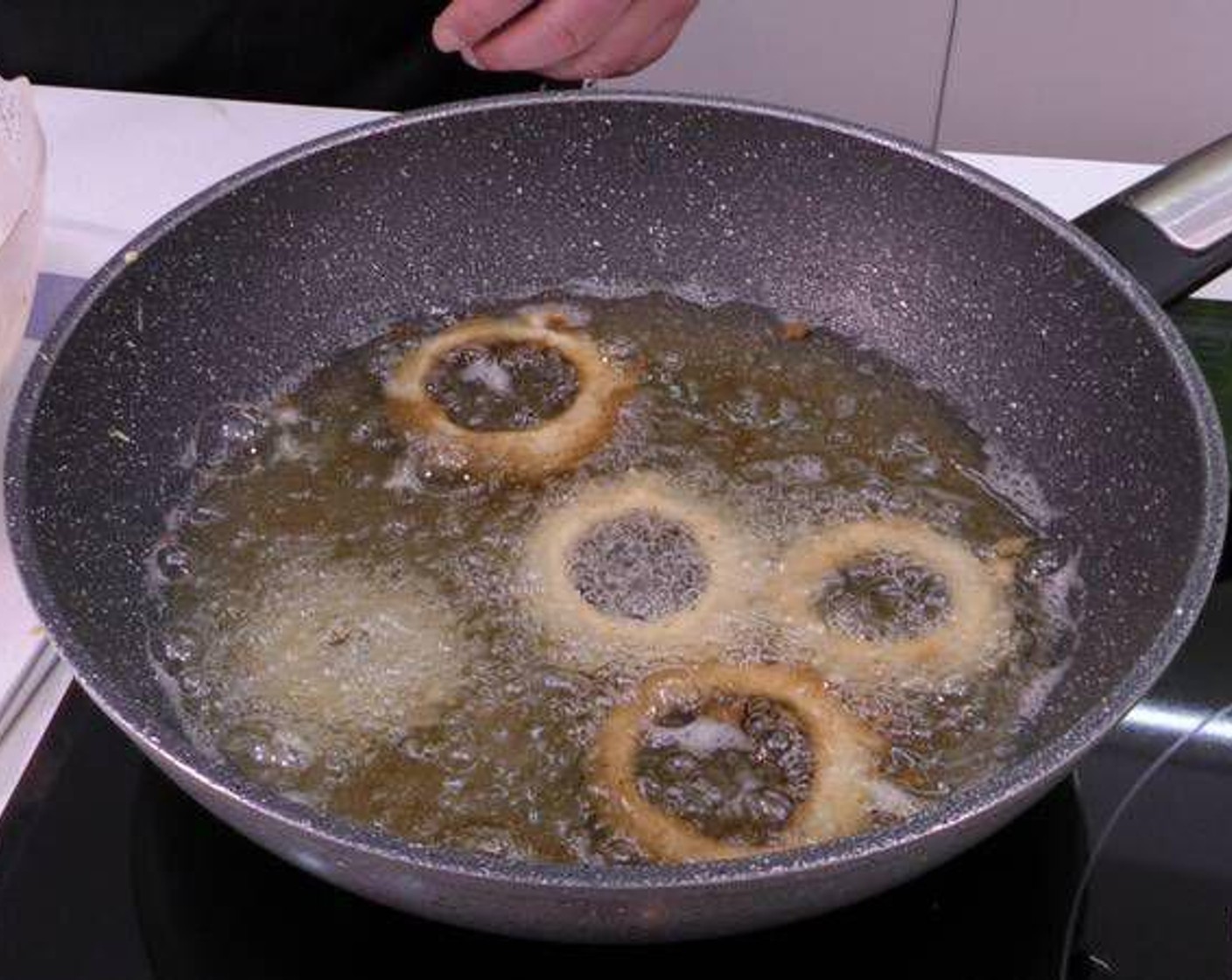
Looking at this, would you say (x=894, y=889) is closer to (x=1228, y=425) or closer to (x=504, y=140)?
(x=1228, y=425)

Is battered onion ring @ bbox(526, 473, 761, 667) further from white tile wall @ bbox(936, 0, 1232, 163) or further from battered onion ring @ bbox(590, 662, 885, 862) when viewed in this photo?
white tile wall @ bbox(936, 0, 1232, 163)

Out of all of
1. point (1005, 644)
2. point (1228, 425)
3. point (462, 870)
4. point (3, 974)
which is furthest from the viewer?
point (1228, 425)

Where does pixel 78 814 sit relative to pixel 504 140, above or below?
below

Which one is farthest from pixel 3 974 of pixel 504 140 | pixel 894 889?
pixel 504 140

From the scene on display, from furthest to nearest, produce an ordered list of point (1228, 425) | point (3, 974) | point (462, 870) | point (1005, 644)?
point (1228, 425)
point (1005, 644)
point (3, 974)
point (462, 870)

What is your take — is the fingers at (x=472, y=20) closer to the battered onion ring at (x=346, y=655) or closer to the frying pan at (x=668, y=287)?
the frying pan at (x=668, y=287)

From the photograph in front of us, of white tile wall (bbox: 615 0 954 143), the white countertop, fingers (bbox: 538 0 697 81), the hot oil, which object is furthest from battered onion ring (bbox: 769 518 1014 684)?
white tile wall (bbox: 615 0 954 143)

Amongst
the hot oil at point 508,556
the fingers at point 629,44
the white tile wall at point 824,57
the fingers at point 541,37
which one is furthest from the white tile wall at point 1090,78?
the hot oil at point 508,556

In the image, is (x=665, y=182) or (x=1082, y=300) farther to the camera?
(x=665, y=182)
